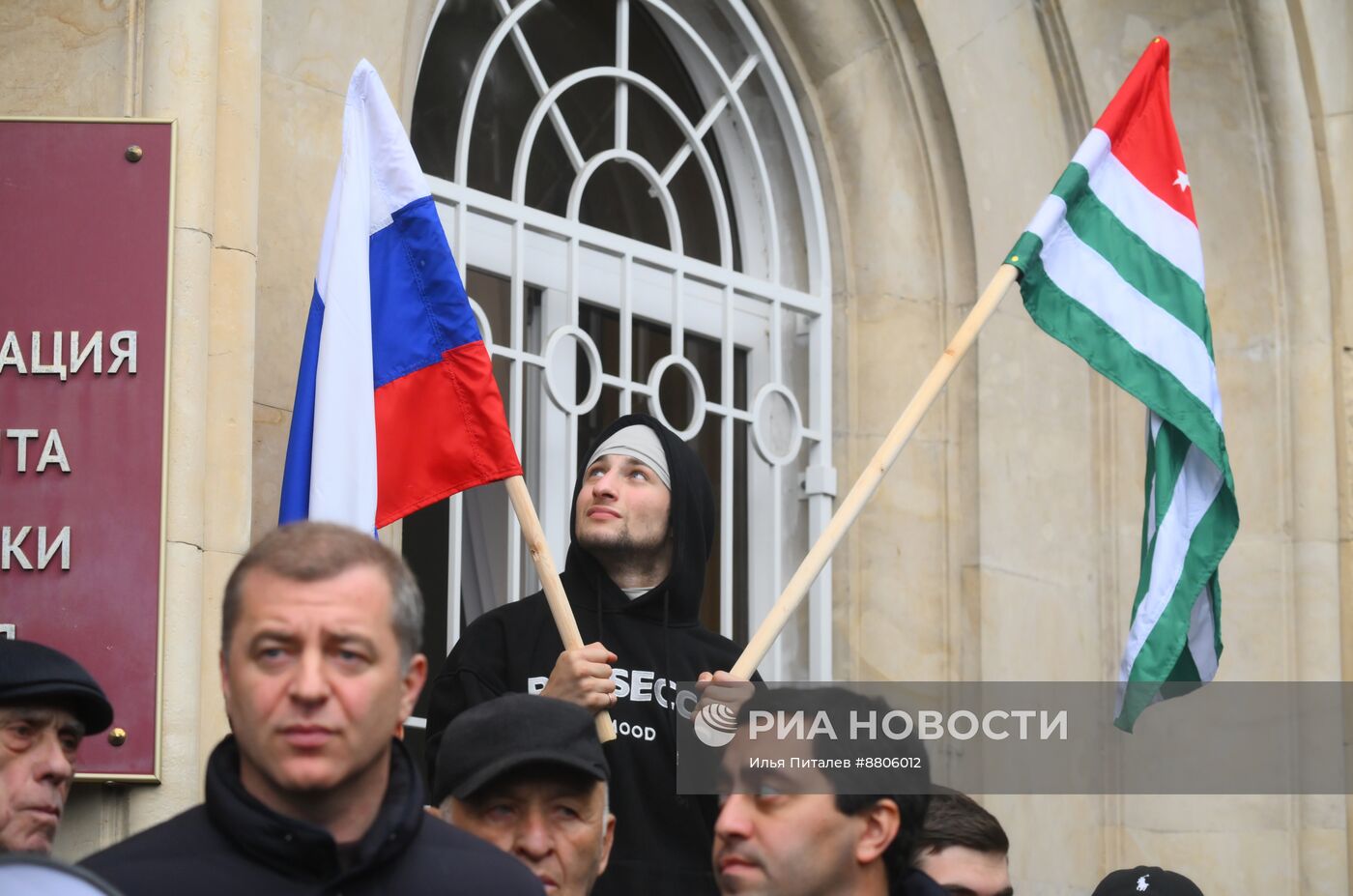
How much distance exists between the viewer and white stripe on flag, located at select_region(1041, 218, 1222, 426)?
6465 mm

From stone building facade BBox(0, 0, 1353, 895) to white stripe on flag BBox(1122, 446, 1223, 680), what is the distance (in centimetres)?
165

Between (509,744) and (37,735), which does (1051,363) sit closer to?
(509,744)

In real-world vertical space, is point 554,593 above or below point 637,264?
below

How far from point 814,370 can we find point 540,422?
1.30 meters

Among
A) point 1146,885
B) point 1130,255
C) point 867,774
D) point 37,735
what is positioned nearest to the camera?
point 37,735

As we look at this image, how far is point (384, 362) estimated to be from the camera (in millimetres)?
5684

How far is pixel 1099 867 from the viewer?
8359 millimetres

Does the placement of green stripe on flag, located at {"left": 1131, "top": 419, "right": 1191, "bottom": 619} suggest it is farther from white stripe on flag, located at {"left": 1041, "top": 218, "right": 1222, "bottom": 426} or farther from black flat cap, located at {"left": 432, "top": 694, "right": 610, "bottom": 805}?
black flat cap, located at {"left": 432, "top": 694, "right": 610, "bottom": 805}

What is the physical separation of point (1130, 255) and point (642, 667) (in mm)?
1964

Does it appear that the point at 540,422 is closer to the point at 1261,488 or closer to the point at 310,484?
the point at 310,484

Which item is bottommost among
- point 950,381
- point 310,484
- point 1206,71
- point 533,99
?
point 310,484

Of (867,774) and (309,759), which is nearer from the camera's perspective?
(309,759)

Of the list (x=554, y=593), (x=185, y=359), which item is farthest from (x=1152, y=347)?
(x=185, y=359)

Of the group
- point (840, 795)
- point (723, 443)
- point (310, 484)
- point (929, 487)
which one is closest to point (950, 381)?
point (929, 487)
